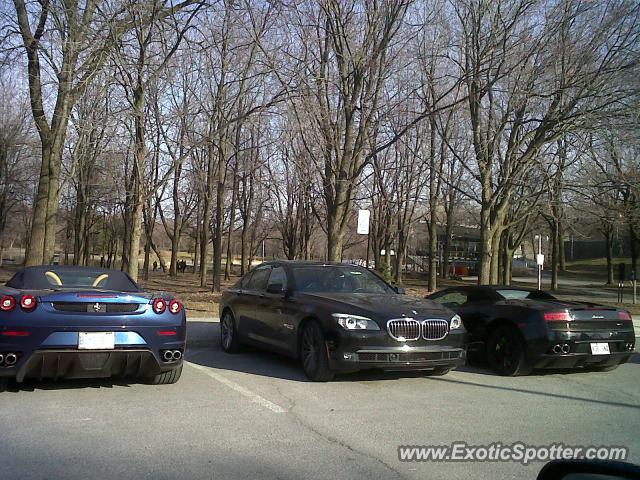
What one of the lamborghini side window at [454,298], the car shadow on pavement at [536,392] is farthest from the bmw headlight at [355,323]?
the lamborghini side window at [454,298]

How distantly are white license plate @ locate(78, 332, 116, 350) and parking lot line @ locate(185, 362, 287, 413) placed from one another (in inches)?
62.5

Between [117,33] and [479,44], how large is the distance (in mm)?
9506

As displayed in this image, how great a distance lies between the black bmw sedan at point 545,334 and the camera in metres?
8.09

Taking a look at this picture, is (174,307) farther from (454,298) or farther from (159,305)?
(454,298)

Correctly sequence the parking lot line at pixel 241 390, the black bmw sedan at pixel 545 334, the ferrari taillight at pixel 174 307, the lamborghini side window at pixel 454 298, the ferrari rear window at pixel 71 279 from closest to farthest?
1. the parking lot line at pixel 241 390
2. the ferrari taillight at pixel 174 307
3. the ferrari rear window at pixel 71 279
4. the black bmw sedan at pixel 545 334
5. the lamborghini side window at pixel 454 298

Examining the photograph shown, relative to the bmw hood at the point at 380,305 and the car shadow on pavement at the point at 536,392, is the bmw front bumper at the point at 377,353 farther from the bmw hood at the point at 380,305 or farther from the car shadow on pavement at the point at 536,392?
the car shadow on pavement at the point at 536,392

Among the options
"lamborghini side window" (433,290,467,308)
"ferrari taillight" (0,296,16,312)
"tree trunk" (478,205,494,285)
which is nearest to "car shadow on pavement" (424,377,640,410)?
"lamborghini side window" (433,290,467,308)

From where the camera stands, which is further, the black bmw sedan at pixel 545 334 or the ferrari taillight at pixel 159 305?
the black bmw sedan at pixel 545 334

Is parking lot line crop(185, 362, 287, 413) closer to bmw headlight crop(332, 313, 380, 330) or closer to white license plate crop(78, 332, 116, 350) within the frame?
bmw headlight crop(332, 313, 380, 330)

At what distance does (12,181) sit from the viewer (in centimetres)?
3209

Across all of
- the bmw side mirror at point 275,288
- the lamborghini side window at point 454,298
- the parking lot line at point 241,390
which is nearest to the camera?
the parking lot line at point 241,390

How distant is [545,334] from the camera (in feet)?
26.3

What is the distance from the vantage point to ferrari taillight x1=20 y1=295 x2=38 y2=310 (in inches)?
242

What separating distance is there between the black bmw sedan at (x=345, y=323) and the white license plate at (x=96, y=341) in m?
2.44
